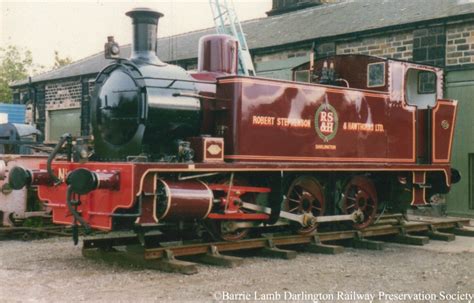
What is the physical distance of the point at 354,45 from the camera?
1423 cm

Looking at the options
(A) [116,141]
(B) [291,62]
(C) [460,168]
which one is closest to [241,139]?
(A) [116,141]

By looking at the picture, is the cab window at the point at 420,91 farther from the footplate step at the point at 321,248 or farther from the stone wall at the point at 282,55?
the stone wall at the point at 282,55

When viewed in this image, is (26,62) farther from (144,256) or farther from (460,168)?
(144,256)

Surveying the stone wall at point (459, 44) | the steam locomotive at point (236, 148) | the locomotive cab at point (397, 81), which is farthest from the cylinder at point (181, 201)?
the stone wall at point (459, 44)

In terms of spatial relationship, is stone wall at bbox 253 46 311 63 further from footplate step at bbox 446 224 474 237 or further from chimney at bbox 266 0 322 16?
footplate step at bbox 446 224 474 237

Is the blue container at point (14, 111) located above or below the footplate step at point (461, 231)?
above

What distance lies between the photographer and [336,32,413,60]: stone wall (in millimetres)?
13250

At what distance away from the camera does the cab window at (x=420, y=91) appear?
31.3ft

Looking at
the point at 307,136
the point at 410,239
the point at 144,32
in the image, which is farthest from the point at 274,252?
the point at 144,32

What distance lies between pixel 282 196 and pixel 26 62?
47.2 metres

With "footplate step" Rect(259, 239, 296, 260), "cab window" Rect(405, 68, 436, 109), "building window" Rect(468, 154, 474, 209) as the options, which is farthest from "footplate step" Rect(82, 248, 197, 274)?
"building window" Rect(468, 154, 474, 209)

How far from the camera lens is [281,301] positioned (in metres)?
5.21

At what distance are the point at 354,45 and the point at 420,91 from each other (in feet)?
15.1

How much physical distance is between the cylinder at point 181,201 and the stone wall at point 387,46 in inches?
316
